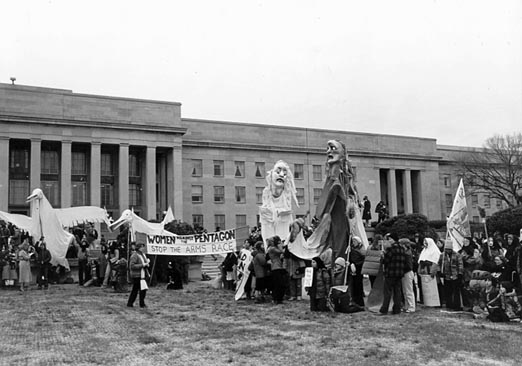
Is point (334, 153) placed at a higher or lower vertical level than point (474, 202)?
lower

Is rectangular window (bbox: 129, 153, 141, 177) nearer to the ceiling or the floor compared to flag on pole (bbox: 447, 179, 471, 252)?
nearer to the ceiling

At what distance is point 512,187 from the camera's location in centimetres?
5988

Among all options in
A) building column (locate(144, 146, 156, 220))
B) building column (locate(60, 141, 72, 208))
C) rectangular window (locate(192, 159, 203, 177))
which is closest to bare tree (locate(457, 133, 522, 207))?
rectangular window (locate(192, 159, 203, 177))

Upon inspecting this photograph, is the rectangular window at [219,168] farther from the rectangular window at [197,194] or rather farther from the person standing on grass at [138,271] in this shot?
the person standing on grass at [138,271]

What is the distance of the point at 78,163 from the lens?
54.6 meters

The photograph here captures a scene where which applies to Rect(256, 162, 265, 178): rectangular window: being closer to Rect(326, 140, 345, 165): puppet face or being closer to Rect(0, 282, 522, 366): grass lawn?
Rect(326, 140, 345, 165): puppet face

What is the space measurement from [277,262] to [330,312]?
237 centimetres

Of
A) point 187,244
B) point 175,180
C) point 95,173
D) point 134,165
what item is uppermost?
point 134,165

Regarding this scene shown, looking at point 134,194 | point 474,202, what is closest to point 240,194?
point 134,194

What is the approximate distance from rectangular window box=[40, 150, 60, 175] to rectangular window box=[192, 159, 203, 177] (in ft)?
41.6

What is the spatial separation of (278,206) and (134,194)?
3726cm

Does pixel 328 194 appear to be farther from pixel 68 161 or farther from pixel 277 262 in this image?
pixel 68 161

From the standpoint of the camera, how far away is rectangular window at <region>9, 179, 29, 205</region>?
51.5 m

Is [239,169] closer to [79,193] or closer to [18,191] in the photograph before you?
[79,193]
